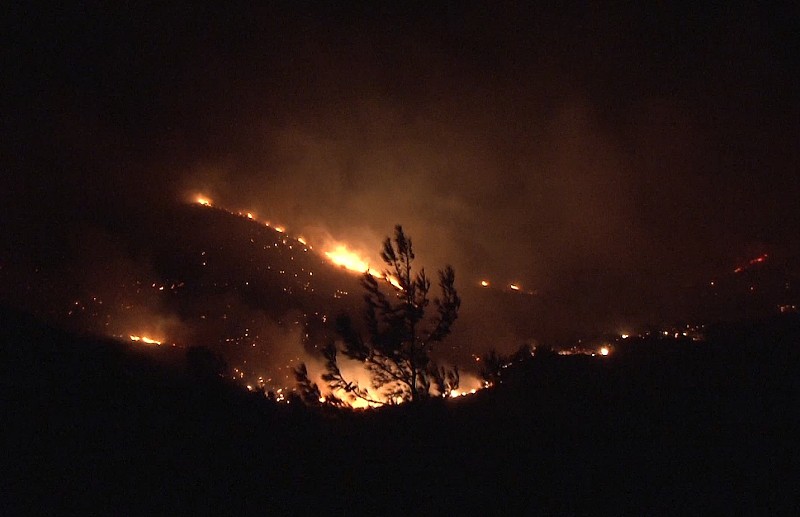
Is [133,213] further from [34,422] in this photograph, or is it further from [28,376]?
[34,422]

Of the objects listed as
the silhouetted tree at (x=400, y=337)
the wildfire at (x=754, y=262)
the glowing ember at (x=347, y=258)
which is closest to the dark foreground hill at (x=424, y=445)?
the silhouetted tree at (x=400, y=337)

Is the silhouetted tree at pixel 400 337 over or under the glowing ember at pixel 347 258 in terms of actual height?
under

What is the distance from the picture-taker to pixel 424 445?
32.6 feet

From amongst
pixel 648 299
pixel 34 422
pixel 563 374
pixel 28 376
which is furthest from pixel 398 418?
pixel 648 299

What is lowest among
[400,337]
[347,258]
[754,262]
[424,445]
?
[424,445]

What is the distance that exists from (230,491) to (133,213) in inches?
1171

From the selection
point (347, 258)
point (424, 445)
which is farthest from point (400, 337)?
point (347, 258)

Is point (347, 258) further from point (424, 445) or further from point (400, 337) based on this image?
point (424, 445)

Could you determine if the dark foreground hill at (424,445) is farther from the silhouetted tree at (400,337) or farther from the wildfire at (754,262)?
the wildfire at (754,262)

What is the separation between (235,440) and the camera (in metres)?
10.2

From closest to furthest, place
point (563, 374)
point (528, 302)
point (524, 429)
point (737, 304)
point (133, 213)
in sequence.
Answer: point (524, 429)
point (563, 374)
point (133, 213)
point (737, 304)
point (528, 302)

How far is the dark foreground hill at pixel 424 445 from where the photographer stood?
7.85 metres

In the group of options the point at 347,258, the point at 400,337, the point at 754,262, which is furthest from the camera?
the point at 754,262

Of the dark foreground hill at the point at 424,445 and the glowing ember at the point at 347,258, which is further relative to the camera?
the glowing ember at the point at 347,258
